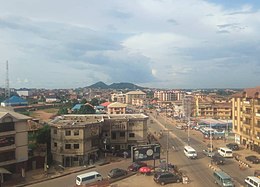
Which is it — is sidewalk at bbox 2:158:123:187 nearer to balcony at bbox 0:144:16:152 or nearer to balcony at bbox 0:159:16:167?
balcony at bbox 0:159:16:167

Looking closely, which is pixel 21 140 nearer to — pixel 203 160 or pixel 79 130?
pixel 79 130

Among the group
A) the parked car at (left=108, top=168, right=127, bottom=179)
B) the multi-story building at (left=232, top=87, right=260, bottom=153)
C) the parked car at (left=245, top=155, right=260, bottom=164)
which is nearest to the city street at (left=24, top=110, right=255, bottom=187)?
the parked car at (left=108, top=168, right=127, bottom=179)

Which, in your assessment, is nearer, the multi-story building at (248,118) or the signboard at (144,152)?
the signboard at (144,152)

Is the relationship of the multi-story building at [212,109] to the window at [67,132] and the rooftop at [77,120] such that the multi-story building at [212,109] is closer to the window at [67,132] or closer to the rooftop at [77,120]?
the rooftop at [77,120]

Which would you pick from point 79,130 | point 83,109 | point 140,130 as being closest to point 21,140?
point 79,130

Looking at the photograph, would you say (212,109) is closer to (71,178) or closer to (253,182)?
(253,182)

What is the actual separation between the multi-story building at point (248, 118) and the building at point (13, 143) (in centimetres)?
3782

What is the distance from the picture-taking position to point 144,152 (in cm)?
3881

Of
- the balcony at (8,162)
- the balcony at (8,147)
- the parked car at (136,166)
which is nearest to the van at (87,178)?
the parked car at (136,166)

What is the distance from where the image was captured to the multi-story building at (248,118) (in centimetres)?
Answer: 5266

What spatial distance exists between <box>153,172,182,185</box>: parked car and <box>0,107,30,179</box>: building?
16.4m

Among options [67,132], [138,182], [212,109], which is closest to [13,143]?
[67,132]

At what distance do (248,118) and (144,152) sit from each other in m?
26.1

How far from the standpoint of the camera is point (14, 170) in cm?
3734
